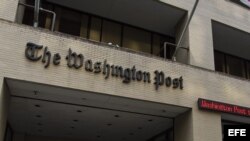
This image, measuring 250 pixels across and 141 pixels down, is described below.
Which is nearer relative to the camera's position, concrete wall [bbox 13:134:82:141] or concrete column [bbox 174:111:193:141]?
concrete column [bbox 174:111:193:141]

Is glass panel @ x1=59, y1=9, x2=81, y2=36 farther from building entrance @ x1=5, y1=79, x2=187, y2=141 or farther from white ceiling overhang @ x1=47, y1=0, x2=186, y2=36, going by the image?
building entrance @ x1=5, y1=79, x2=187, y2=141

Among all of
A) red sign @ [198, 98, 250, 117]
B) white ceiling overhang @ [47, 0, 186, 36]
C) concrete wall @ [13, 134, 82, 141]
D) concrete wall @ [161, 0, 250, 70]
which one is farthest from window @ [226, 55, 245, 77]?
concrete wall @ [13, 134, 82, 141]

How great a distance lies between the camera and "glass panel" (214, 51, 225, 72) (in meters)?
18.8

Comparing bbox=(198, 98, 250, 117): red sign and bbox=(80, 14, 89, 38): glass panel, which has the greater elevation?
bbox=(80, 14, 89, 38): glass panel

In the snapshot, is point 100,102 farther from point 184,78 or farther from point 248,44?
point 248,44

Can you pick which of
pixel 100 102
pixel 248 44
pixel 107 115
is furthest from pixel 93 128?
pixel 248 44

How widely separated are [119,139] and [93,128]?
238cm

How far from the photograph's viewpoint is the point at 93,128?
1706cm

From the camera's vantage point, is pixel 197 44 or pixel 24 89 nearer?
pixel 24 89

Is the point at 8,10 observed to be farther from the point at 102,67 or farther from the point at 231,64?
the point at 231,64

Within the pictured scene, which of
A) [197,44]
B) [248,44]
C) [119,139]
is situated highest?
[248,44]

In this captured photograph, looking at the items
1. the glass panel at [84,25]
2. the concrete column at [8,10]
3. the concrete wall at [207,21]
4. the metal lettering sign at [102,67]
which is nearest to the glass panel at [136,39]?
the glass panel at [84,25]

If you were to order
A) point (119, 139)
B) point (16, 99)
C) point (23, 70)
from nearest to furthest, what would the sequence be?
point (23, 70)
point (16, 99)
point (119, 139)

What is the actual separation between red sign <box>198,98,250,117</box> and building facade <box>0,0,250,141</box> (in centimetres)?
4
